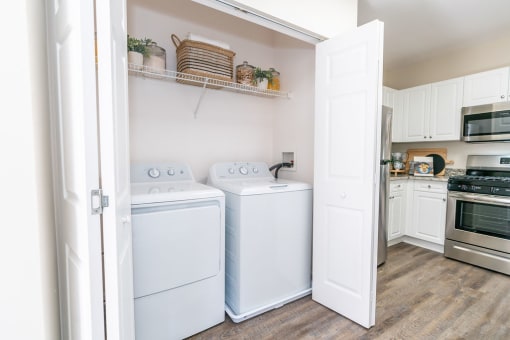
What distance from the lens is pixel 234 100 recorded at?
2393mm

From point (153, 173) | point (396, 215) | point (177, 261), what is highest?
point (153, 173)

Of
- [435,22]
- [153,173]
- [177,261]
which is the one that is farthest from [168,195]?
[435,22]

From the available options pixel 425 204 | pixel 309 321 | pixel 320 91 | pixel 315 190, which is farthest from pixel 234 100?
pixel 425 204

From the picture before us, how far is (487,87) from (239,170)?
9.38 feet

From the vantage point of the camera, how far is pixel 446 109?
119 inches

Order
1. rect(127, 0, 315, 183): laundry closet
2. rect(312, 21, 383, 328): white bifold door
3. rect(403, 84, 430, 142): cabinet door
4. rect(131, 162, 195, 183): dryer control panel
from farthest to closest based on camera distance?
rect(403, 84, 430, 142): cabinet door → rect(127, 0, 315, 183): laundry closet → rect(131, 162, 195, 183): dryer control panel → rect(312, 21, 383, 328): white bifold door

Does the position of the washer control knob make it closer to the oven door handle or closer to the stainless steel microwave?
the oven door handle

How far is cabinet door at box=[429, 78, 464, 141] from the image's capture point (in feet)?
9.65

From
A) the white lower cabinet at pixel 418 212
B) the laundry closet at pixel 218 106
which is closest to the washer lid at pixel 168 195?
the laundry closet at pixel 218 106

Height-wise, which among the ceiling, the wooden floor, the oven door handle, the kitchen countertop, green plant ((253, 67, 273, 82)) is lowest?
the wooden floor

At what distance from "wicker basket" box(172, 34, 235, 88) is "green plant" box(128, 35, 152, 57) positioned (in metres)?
0.24

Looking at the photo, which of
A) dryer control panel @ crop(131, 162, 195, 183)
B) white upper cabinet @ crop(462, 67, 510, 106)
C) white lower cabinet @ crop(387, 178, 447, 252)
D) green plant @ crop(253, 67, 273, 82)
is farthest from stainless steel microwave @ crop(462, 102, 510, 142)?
dryer control panel @ crop(131, 162, 195, 183)

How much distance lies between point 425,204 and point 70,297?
3473mm

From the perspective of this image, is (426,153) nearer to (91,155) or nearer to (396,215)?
(396,215)
